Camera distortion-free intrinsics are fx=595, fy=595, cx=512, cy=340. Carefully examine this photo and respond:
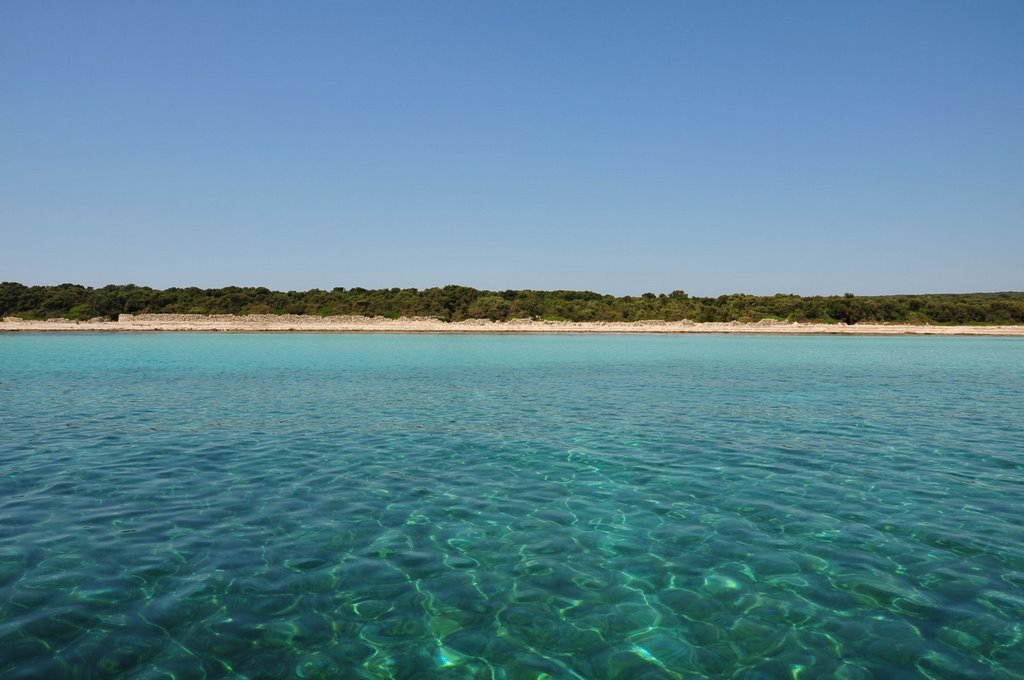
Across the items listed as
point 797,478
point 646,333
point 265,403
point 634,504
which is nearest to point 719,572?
point 634,504

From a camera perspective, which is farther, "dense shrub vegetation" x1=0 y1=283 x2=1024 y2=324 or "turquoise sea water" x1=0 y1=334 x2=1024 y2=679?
"dense shrub vegetation" x1=0 y1=283 x2=1024 y2=324

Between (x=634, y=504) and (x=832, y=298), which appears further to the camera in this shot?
(x=832, y=298)

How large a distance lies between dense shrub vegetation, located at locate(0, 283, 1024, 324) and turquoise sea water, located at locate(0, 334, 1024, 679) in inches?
4070

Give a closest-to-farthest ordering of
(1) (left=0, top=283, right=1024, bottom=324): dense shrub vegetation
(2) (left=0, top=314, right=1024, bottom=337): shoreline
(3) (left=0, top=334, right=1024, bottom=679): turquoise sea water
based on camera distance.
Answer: (3) (left=0, top=334, right=1024, bottom=679): turquoise sea water → (2) (left=0, top=314, right=1024, bottom=337): shoreline → (1) (left=0, top=283, right=1024, bottom=324): dense shrub vegetation

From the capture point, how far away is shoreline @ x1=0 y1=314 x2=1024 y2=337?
100250mm

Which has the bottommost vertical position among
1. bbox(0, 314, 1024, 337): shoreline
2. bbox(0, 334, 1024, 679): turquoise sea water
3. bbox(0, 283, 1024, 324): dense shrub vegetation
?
bbox(0, 334, 1024, 679): turquoise sea water

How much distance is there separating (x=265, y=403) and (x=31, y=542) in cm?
1506

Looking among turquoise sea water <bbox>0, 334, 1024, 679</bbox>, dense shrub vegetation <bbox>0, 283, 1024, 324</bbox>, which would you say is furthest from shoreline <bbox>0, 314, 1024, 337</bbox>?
turquoise sea water <bbox>0, 334, 1024, 679</bbox>

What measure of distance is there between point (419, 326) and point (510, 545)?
103 m

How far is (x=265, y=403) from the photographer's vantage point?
23594 mm

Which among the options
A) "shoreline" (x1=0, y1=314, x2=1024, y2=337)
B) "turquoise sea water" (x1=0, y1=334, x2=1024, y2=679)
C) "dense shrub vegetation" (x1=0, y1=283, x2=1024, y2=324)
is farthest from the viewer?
"dense shrub vegetation" (x1=0, y1=283, x2=1024, y2=324)

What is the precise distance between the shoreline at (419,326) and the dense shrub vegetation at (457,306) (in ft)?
14.7

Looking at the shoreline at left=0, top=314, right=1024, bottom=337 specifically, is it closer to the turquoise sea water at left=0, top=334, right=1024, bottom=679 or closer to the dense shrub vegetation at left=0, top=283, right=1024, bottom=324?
the dense shrub vegetation at left=0, top=283, right=1024, bottom=324

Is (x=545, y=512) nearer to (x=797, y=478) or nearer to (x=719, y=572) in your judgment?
(x=719, y=572)
